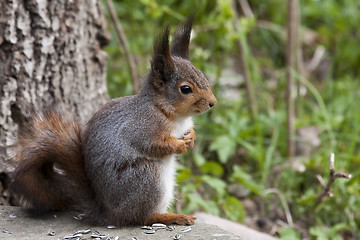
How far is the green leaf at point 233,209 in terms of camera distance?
2887 mm

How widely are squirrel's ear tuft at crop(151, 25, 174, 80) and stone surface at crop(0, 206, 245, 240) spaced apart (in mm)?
605

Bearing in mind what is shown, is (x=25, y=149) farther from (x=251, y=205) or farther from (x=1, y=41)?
(x=251, y=205)

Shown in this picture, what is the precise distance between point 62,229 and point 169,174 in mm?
469

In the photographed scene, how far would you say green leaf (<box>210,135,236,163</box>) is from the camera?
3.28 m

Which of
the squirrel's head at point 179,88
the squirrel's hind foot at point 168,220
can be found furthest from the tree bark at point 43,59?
the squirrel's hind foot at point 168,220

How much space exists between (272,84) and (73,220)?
2938 mm

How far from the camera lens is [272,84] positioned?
4754mm

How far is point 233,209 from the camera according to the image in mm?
2922

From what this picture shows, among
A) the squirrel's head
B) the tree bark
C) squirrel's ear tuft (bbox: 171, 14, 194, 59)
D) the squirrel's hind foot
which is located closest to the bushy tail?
the tree bark

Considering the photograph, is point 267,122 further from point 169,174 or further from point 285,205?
point 169,174

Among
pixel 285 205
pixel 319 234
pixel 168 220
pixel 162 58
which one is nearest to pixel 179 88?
pixel 162 58

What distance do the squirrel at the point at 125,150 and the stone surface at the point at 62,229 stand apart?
47 millimetres

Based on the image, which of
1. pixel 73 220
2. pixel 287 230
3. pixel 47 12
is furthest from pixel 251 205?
pixel 47 12

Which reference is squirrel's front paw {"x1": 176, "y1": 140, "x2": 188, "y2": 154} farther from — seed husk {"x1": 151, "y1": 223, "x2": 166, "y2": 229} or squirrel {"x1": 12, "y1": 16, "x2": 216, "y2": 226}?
seed husk {"x1": 151, "y1": 223, "x2": 166, "y2": 229}
